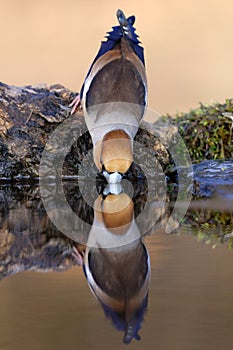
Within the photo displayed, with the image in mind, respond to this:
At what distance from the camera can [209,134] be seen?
6340 millimetres

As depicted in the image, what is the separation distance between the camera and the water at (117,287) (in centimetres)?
103

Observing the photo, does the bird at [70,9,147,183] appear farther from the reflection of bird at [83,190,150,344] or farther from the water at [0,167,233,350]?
the water at [0,167,233,350]

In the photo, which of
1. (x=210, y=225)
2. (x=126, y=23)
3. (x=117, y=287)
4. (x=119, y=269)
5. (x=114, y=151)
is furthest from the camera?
(x=126, y=23)

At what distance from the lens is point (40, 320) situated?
1.13 meters

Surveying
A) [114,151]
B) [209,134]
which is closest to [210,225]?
[114,151]

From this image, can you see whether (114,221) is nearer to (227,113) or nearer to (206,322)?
(206,322)

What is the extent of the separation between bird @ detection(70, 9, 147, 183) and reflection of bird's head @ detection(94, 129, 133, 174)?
75 millimetres

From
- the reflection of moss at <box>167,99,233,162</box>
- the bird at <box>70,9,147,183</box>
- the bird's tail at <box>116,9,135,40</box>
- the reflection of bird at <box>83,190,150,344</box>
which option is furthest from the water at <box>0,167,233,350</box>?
the reflection of moss at <box>167,99,233,162</box>

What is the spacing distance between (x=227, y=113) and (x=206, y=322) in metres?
5.48

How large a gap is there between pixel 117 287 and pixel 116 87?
114 inches

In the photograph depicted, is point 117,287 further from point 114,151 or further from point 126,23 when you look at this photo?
point 126,23

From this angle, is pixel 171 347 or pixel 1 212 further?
pixel 1 212

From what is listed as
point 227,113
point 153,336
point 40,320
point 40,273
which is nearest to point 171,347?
point 153,336

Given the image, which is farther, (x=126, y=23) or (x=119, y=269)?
(x=126, y=23)
